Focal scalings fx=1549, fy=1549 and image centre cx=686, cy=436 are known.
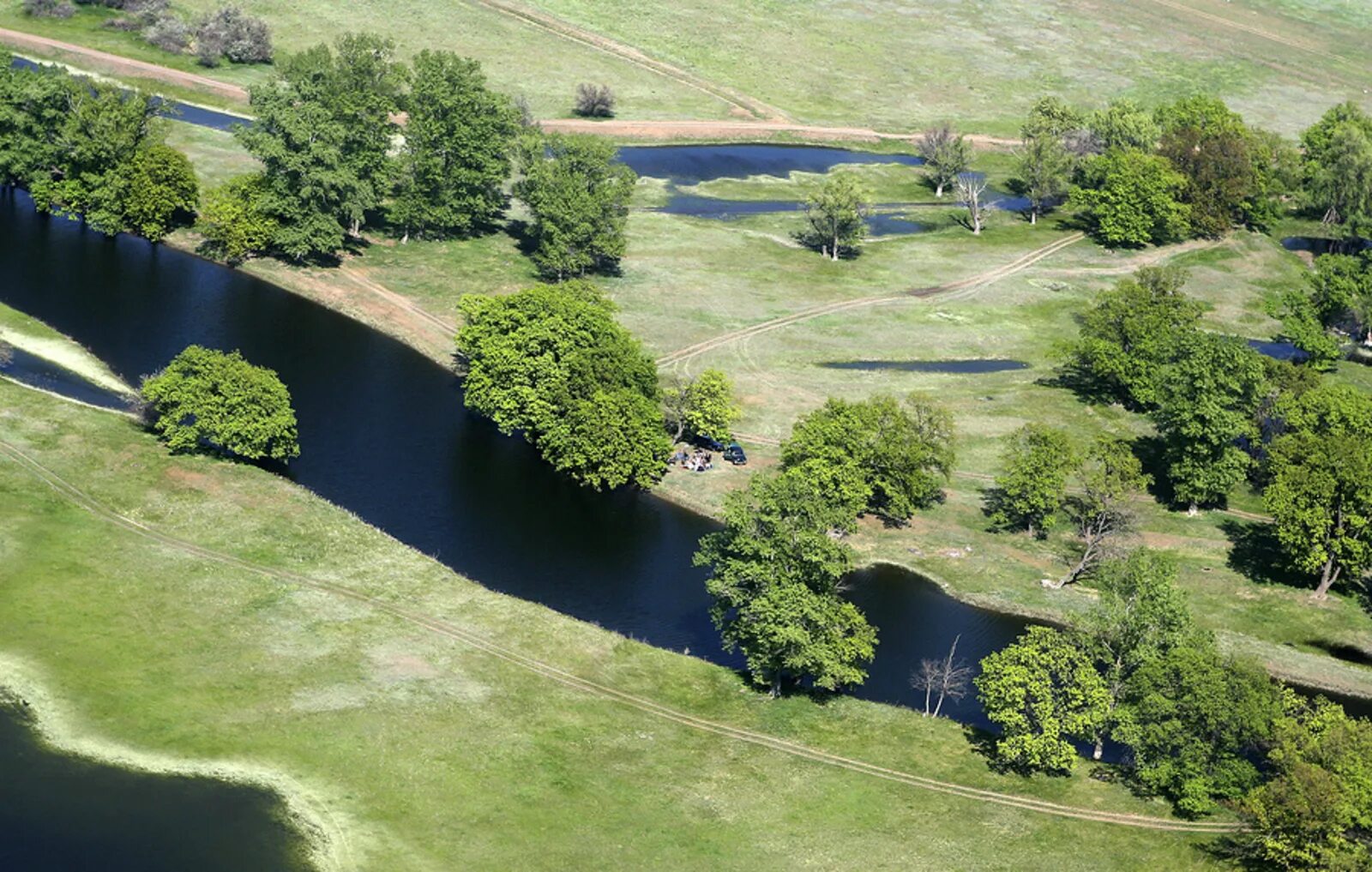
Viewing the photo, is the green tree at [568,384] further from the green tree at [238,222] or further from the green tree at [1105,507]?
the green tree at [238,222]

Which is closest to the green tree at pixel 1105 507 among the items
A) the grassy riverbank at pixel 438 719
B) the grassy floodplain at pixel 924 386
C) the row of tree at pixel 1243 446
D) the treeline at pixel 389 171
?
the row of tree at pixel 1243 446

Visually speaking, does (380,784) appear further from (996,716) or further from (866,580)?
(866,580)

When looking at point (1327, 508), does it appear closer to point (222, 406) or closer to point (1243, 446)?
point (1243, 446)

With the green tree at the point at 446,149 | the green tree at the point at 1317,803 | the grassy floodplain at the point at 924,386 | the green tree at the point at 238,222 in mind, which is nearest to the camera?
the green tree at the point at 1317,803

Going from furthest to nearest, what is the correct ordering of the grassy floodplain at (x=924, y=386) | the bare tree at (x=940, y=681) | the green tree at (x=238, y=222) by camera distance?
the green tree at (x=238, y=222) < the grassy floodplain at (x=924, y=386) < the bare tree at (x=940, y=681)

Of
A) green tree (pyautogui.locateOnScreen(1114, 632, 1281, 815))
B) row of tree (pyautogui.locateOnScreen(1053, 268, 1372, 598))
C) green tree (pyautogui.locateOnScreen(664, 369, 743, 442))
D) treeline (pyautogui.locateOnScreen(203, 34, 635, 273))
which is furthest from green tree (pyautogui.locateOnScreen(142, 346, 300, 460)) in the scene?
green tree (pyautogui.locateOnScreen(1114, 632, 1281, 815))

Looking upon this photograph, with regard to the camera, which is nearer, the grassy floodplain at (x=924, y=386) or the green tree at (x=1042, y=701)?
the green tree at (x=1042, y=701)
